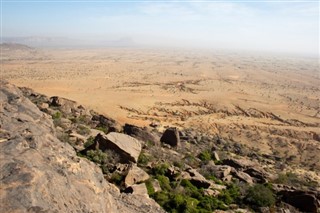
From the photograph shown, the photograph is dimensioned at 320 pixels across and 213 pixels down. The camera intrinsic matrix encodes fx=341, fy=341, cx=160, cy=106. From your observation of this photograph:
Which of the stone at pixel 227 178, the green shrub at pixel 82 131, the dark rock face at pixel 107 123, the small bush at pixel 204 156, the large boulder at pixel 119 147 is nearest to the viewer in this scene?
the large boulder at pixel 119 147

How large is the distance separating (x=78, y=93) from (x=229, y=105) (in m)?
24.7

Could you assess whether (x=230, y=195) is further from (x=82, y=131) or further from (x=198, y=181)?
(x=82, y=131)

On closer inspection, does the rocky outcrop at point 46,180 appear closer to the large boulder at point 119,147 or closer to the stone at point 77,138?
the large boulder at point 119,147

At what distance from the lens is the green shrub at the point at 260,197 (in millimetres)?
16359

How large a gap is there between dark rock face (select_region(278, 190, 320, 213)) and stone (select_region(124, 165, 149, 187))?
24.9 feet

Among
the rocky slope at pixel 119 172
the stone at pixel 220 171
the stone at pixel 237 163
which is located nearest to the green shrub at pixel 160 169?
the rocky slope at pixel 119 172

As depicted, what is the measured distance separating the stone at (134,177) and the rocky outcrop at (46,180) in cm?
357

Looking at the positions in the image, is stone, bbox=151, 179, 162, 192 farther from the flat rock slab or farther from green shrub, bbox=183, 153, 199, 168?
green shrub, bbox=183, 153, 199, 168

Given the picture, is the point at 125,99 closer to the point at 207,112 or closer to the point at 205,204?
the point at 207,112

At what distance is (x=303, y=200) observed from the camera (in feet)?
55.2

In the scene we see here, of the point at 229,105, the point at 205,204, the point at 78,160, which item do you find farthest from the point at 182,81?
the point at 78,160

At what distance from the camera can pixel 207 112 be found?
161 ft

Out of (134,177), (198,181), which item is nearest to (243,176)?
(198,181)

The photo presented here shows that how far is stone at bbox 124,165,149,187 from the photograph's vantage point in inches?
561
